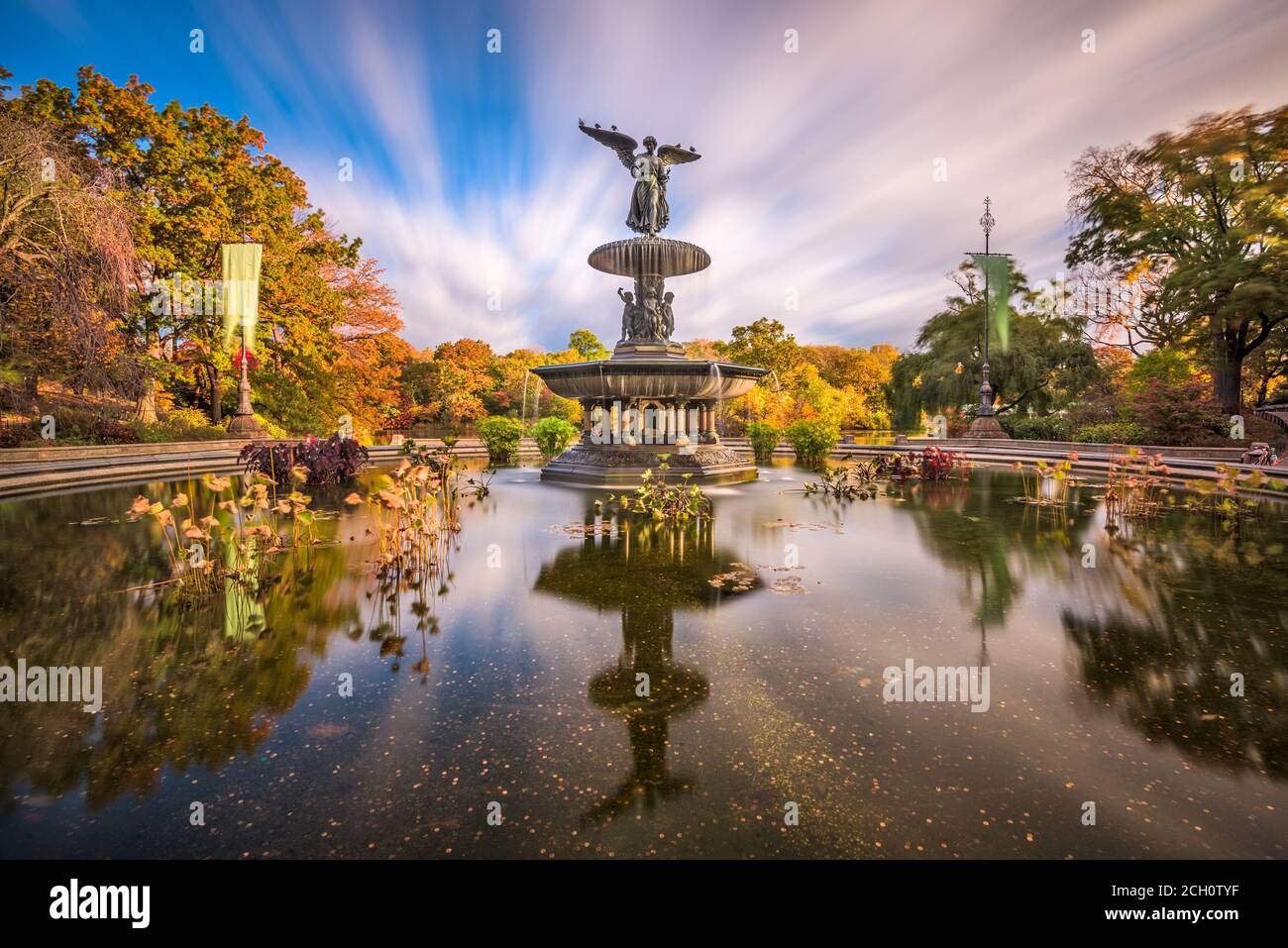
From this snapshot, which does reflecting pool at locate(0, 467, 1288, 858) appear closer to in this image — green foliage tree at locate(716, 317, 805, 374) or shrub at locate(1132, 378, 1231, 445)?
shrub at locate(1132, 378, 1231, 445)

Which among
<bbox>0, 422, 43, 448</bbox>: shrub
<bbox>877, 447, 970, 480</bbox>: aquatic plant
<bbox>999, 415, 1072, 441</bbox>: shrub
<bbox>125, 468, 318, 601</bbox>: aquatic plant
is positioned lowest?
<bbox>125, 468, 318, 601</bbox>: aquatic plant

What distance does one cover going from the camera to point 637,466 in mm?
12688

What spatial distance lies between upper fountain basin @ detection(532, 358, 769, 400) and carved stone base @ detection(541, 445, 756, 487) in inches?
50.3

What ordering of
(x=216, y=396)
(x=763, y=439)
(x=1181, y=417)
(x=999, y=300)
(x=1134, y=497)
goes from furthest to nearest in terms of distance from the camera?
1. (x=999, y=300)
2. (x=216, y=396)
3. (x=763, y=439)
4. (x=1181, y=417)
5. (x=1134, y=497)

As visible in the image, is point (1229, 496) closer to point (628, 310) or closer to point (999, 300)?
point (628, 310)

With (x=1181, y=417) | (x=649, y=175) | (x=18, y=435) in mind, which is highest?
(x=649, y=175)

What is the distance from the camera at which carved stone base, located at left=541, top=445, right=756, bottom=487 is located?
12.3 meters

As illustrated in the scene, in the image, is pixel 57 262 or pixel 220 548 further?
pixel 57 262

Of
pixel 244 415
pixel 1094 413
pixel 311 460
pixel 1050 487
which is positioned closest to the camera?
pixel 311 460

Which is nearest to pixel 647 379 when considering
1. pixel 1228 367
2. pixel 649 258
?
pixel 649 258

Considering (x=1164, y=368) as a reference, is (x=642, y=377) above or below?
below

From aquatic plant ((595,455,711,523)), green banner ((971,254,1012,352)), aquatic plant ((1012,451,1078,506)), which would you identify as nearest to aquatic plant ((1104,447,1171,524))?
aquatic plant ((1012,451,1078,506))

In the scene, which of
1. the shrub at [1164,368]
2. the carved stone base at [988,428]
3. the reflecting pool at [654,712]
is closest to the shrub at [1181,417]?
the carved stone base at [988,428]

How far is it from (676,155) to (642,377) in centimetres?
680
